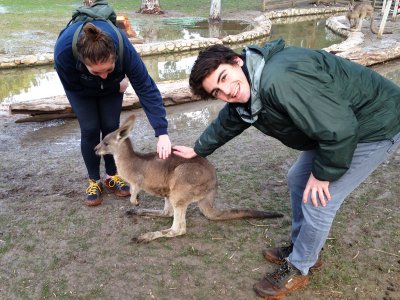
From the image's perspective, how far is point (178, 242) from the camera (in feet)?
8.96

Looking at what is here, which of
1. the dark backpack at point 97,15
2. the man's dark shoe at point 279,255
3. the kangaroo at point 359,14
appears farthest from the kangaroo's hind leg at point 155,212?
the kangaroo at point 359,14

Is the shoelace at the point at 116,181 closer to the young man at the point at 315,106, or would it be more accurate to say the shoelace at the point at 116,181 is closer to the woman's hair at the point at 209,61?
the young man at the point at 315,106

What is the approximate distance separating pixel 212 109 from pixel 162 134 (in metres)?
3.03

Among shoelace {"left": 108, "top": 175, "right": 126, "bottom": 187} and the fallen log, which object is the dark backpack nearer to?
shoelace {"left": 108, "top": 175, "right": 126, "bottom": 187}

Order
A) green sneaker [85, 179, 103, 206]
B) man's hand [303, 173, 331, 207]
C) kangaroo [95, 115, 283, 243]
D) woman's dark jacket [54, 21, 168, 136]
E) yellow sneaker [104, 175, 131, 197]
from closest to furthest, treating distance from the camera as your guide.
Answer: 1. man's hand [303, 173, 331, 207]
2. woman's dark jacket [54, 21, 168, 136]
3. kangaroo [95, 115, 283, 243]
4. green sneaker [85, 179, 103, 206]
5. yellow sneaker [104, 175, 131, 197]

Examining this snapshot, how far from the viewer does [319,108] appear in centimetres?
158

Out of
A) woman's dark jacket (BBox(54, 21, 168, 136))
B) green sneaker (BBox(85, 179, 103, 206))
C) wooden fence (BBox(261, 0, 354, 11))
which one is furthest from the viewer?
wooden fence (BBox(261, 0, 354, 11))

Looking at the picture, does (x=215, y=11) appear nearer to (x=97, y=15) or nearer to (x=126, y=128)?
(x=126, y=128)

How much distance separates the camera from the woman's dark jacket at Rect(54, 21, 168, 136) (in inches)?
92.4

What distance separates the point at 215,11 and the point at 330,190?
12.4 m

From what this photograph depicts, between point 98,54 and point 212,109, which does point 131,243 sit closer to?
point 98,54

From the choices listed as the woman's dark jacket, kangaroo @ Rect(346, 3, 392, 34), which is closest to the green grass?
kangaroo @ Rect(346, 3, 392, 34)

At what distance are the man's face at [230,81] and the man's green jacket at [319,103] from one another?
36 mm

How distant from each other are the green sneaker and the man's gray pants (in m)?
1.65
